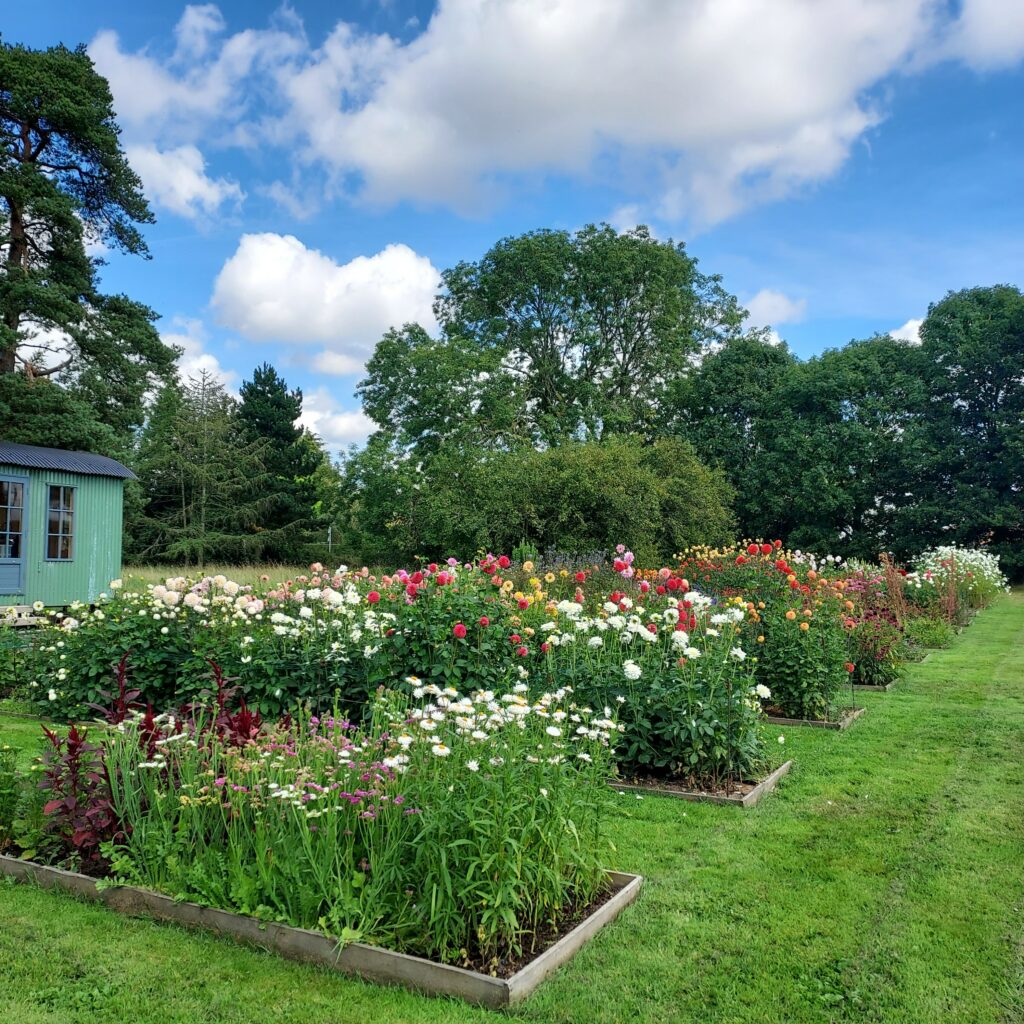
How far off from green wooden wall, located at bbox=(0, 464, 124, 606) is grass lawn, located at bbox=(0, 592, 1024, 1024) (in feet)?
36.2

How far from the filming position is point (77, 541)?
43.7 ft

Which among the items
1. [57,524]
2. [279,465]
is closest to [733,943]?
[57,524]

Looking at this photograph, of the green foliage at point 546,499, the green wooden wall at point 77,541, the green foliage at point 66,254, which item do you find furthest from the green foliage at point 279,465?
the green wooden wall at point 77,541

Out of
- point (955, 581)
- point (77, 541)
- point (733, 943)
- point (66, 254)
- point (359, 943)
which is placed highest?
point (66, 254)

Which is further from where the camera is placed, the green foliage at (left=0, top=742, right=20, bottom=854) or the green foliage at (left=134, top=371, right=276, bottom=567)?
the green foliage at (left=134, top=371, right=276, bottom=567)

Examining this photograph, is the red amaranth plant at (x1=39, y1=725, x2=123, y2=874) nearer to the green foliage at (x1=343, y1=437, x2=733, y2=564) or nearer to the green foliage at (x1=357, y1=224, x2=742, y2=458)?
the green foliage at (x1=343, y1=437, x2=733, y2=564)

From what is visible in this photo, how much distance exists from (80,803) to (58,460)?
1152 centimetres

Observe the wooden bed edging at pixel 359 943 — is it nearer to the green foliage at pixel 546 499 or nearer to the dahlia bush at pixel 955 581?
the dahlia bush at pixel 955 581

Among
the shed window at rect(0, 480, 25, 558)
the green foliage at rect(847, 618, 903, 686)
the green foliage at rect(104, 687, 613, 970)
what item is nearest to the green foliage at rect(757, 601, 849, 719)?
the green foliage at rect(847, 618, 903, 686)

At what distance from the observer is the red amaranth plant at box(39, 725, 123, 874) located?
10.4 ft

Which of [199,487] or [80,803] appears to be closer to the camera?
[80,803]

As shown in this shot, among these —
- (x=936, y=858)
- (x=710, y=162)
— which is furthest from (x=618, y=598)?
(x=710, y=162)

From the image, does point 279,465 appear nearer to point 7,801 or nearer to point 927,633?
point 927,633

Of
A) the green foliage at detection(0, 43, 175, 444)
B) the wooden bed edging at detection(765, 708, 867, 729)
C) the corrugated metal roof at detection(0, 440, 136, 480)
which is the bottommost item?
the wooden bed edging at detection(765, 708, 867, 729)
